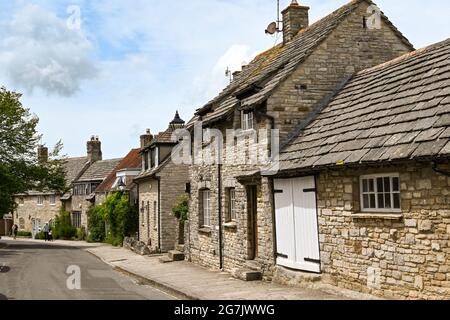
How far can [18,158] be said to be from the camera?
119 ft

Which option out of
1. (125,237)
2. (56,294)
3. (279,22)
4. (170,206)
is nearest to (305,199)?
(56,294)

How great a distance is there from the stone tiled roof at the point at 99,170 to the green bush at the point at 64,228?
425 centimetres

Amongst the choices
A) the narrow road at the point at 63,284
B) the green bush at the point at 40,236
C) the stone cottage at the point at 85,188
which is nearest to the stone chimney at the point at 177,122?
the narrow road at the point at 63,284

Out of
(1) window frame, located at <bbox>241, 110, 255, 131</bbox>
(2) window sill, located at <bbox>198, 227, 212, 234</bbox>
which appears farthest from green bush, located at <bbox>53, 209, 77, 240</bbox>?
(1) window frame, located at <bbox>241, 110, 255, 131</bbox>

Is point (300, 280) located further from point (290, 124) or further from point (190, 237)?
point (190, 237)

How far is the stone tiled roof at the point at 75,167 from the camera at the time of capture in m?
54.8

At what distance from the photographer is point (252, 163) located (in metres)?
15.4

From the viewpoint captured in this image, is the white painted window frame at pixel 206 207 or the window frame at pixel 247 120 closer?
the window frame at pixel 247 120

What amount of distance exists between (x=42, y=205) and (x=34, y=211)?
5.55ft

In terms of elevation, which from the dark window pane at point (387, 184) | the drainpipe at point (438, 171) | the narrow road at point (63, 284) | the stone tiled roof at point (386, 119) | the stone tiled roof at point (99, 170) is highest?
the stone tiled roof at point (99, 170)

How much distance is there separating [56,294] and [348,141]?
842cm

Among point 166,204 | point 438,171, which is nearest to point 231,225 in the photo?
point 438,171

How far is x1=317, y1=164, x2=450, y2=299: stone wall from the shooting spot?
350 inches

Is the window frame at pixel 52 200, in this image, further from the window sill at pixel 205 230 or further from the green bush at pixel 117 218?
the window sill at pixel 205 230
